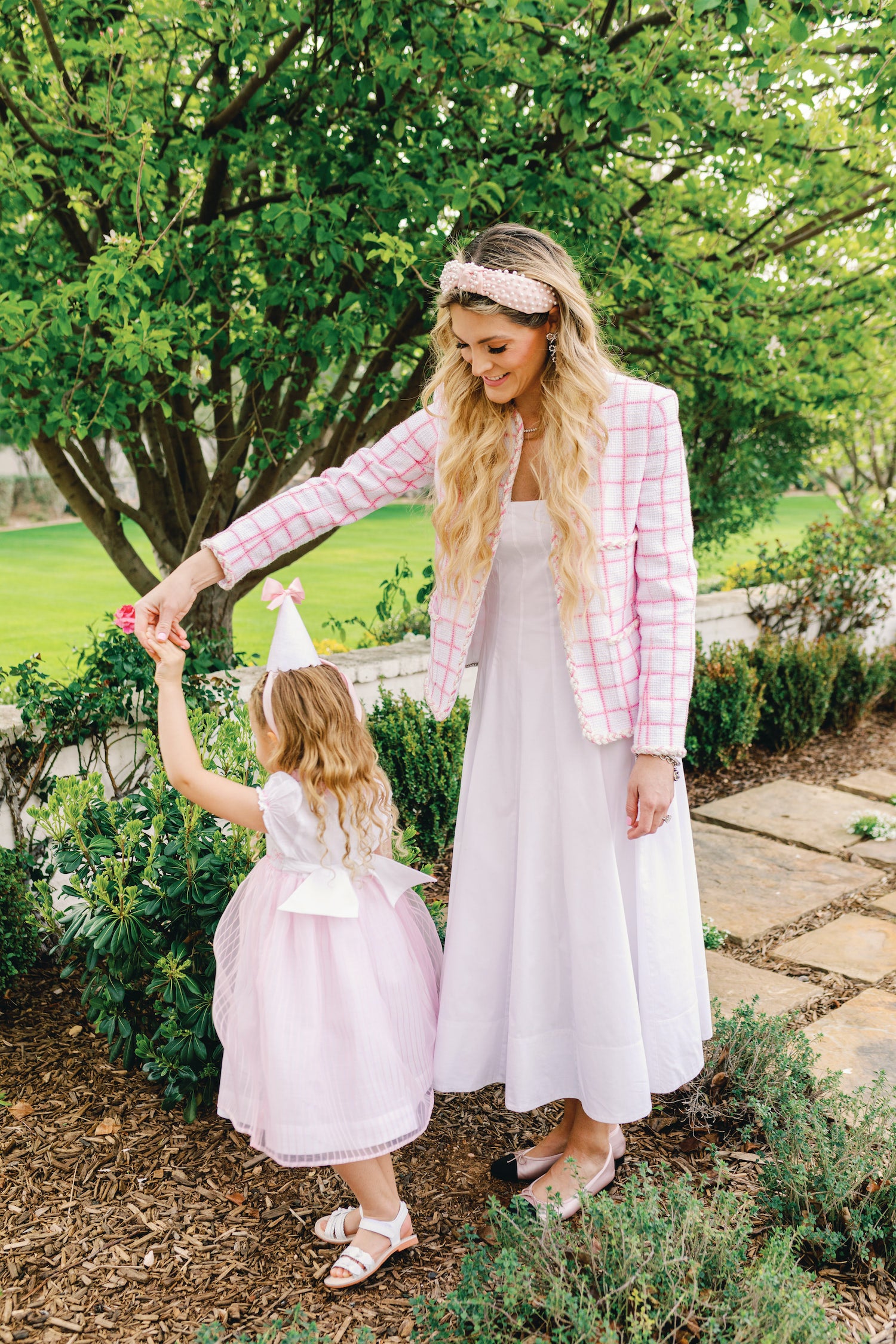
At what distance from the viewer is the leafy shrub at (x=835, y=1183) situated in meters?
2.23

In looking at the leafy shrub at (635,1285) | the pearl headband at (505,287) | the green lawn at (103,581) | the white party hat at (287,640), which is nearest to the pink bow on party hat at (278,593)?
the white party hat at (287,640)

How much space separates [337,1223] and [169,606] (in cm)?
140

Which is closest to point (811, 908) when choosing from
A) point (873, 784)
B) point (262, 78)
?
point (873, 784)

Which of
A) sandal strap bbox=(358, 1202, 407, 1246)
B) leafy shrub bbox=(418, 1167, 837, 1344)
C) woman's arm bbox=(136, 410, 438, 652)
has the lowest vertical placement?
sandal strap bbox=(358, 1202, 407, 1246)

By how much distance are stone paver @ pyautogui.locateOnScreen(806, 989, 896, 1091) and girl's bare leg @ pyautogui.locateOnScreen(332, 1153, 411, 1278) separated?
1.27 m

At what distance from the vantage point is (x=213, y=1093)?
283 centimetres

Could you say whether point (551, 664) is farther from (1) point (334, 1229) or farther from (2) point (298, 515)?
(1) point (334, 1229)

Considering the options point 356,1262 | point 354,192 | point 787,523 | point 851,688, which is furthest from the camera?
point 787,523

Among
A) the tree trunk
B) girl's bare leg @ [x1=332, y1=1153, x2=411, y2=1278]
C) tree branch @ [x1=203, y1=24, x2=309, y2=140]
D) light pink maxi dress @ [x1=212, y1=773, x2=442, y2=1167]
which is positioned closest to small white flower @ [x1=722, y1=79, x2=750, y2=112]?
tree branch @ [x1=203, y1=24, x2=309, y2=140]

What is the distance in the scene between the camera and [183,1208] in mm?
2461

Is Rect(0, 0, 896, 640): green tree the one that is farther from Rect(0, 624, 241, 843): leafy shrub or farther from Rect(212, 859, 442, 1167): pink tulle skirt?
Rect(212, 859, 442, 1167): pink tulle skirt

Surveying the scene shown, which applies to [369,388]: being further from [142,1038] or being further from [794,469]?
[794,469]

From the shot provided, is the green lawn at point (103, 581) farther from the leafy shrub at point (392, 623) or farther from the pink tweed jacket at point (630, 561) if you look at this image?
the pink tweed jacket at point (630, 561)

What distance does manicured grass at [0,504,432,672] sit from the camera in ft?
31.6
